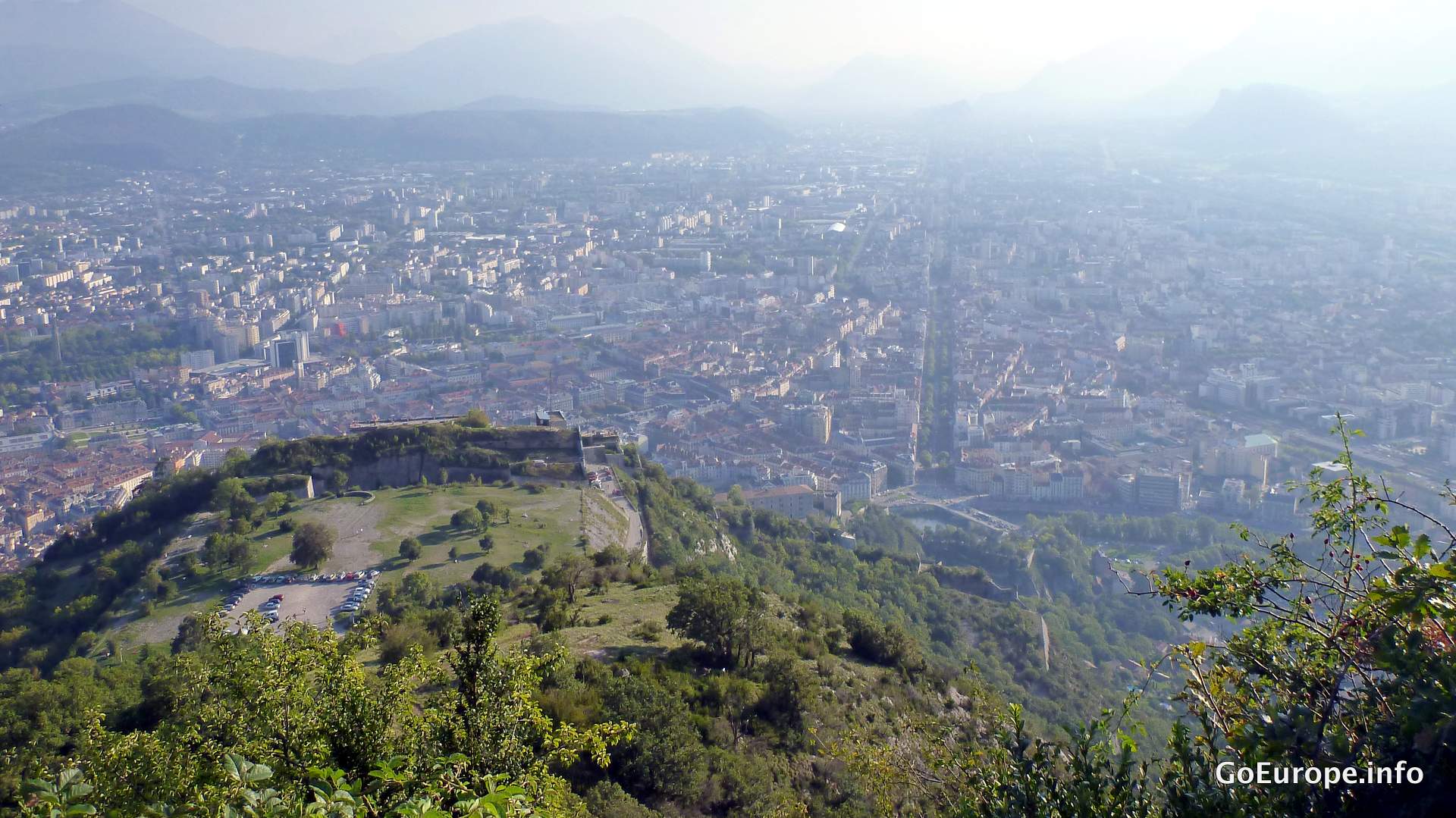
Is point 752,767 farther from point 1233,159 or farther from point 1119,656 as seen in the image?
point 1233,159

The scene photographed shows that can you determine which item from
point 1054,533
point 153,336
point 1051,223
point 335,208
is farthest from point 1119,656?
point 335,208

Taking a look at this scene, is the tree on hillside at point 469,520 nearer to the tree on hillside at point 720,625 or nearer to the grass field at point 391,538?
the grass field at point 391,538

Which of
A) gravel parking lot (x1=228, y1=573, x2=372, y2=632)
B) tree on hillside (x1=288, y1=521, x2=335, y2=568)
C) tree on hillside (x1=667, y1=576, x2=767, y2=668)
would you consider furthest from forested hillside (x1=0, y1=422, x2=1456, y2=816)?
tree on hillside (x1=288, y1=521, x2=335, y2=568)

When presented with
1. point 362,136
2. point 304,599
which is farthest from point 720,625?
point 362,136

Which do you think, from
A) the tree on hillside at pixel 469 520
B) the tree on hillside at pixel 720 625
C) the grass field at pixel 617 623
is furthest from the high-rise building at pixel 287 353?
the tree on hillside at pixel 720 625

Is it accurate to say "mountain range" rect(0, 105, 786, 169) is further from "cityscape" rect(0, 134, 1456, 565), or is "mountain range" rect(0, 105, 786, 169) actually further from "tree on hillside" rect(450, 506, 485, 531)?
"tree on hillside" rect(450, 506, 485, 531)

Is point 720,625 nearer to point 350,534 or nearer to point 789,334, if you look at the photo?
point 350,534
